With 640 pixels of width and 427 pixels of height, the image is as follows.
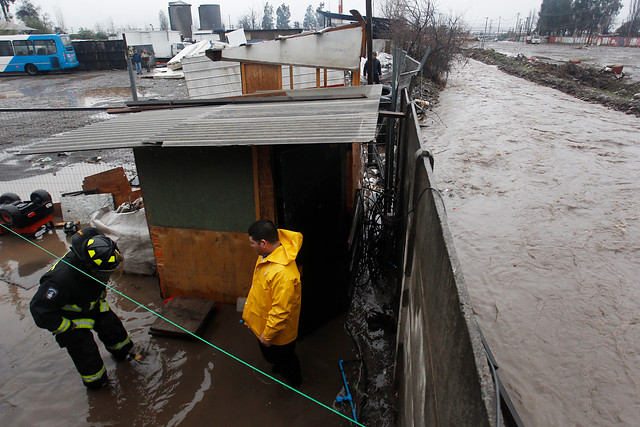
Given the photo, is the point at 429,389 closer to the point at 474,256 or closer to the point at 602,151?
the point at 474,256

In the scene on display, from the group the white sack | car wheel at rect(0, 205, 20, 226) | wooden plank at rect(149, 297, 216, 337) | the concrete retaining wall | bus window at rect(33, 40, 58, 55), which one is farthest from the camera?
bus window at rect(33, 40, 58, 55)

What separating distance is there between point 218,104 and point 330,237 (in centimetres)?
246

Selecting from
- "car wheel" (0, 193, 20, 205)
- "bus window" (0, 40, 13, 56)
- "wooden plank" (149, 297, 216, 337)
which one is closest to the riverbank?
"wooden plank" (149, 297, 216, 337)

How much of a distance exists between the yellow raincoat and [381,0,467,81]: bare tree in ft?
63.6

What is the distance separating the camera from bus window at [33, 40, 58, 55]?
2559 centimetres

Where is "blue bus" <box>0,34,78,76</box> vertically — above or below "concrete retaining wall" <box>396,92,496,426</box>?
above

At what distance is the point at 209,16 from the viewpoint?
5625 centimetres

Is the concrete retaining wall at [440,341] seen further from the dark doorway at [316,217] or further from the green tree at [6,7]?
the green tree at [6,7]

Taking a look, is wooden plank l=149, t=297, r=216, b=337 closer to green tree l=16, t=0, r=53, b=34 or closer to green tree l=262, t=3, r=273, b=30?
green tree l=16, t=0, r=53, b=34

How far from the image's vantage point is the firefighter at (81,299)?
2953 millimetres

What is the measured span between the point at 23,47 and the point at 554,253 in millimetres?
32945

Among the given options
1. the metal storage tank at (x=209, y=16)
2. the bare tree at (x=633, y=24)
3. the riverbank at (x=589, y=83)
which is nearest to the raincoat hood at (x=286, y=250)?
the riverbank at (x=589, y=83)

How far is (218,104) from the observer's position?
5043 millimetres

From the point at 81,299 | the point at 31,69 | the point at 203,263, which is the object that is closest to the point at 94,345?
the point at 81,299
